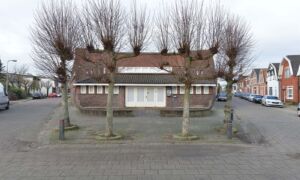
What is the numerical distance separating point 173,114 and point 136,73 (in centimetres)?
1275

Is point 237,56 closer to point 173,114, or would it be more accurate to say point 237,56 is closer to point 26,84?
point 173,114

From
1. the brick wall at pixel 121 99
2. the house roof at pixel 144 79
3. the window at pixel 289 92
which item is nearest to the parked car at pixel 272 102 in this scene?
the window at pixel 289 92

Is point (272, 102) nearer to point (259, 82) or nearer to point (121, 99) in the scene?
point (121, 99)

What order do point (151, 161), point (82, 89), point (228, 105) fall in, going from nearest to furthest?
point (151, 161) < point (228, 105) < point (82, 89)

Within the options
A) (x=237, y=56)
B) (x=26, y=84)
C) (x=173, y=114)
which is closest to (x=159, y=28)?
(x=237, y=56)

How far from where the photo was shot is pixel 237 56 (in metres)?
14.5

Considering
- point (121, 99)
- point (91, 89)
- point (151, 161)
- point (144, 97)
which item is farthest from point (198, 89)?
point (151, 161)

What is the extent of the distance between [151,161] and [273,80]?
48.7 meters

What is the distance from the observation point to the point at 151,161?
338 inches

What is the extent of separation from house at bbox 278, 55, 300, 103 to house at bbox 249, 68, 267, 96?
1410 centimetres

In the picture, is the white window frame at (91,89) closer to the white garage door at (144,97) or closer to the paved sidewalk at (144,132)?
the white garage door at (144,97)

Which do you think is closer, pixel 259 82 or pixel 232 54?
pixel 232 54

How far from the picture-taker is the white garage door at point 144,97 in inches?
1179

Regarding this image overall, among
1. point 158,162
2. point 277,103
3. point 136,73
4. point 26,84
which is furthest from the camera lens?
point 26,84
